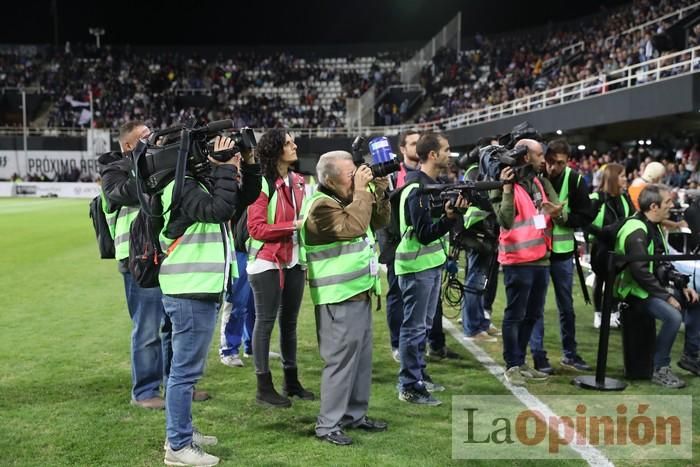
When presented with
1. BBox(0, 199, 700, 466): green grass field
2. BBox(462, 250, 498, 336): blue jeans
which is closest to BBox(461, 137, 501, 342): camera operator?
BBox(462, 250, 498, 336): blue jeans

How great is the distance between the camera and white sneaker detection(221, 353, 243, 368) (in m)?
6.18

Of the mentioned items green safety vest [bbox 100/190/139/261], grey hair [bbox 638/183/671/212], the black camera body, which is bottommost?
the black camera body

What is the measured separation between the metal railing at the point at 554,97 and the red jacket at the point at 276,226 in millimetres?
12499

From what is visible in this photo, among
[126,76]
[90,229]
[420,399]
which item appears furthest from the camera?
[126,76]

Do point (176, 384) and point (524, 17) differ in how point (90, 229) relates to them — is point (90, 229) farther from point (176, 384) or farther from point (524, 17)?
point (524, 17)

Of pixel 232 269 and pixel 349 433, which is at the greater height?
pixel 232 269

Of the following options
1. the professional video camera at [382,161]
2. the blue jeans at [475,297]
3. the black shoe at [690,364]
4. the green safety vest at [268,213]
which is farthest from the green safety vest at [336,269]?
the black shoe at [690,364]

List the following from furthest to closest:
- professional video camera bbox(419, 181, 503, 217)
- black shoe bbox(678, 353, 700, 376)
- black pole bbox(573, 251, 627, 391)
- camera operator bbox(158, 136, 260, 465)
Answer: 1. black shoe bbox(678, 353, 700, 376)
2. black pole bbox(573, 251, 627, 391)
3. professional video camera bbox(419, 181, 503, 217)
4. camera operator bbox(158, 136, 260, 465)

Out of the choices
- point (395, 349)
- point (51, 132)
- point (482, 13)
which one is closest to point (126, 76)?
point (51, 132)

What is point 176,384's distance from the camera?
3926 millimetres

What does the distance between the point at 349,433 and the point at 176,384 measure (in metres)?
1.22

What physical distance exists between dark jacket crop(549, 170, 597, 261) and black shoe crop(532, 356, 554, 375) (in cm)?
89

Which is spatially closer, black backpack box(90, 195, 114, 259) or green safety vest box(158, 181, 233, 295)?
green safety vest box(158, 181, 233, 295)

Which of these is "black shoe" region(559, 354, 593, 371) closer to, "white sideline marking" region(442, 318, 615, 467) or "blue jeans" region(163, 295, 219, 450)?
"white sideline marking" region(442, 318, 615, 467)
